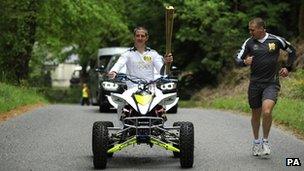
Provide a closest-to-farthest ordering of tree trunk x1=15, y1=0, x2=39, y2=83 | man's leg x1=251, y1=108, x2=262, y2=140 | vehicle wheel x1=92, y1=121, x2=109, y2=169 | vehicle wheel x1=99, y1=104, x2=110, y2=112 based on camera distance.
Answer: vehicle wheel x1=92, y1=121, x2=109, y2=169 → man's leg x1=251, y1=108, x2=262, y2=140 → vehicle wheel x1=99, y1=104, x2=110, y2=112 → tree trunk x1=15, y1=0, x2=39, y2=83

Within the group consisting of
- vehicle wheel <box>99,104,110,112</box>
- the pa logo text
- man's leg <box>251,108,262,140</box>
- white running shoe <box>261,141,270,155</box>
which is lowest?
vehicle wheel <box>99,104,110,112</box>

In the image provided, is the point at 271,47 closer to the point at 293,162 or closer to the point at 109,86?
the point at 293,162

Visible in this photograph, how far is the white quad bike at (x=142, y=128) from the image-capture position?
9289mm

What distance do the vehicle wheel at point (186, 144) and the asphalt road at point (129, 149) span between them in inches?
8.6

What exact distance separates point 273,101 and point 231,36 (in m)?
20.2

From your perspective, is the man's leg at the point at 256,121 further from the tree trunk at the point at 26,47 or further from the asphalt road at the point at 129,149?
the tree trunk at the point at 26,47

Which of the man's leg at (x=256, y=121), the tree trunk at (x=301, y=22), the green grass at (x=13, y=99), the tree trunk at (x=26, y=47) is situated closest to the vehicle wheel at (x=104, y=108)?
the green grass at (x=13, y=99)

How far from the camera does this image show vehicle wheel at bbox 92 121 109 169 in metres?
9.17

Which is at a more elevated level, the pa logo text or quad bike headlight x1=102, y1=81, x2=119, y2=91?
→ quad bike headlight x1=102, y1=81, x2=119, y2=91

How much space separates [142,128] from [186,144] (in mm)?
648

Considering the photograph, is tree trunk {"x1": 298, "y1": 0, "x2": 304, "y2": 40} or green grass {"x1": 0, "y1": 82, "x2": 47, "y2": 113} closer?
green grass {"x1": 0, "y1": 82, "x2": 47, "y2": 113}

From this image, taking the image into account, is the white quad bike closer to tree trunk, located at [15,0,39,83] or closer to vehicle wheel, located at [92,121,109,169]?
vehicle wheel, located at [92,121,109,169]

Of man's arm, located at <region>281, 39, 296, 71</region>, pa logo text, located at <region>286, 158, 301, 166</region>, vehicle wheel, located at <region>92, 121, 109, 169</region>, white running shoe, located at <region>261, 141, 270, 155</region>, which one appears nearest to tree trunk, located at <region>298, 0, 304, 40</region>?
man's arm, located at <region>281, 39, 296, 71</region>

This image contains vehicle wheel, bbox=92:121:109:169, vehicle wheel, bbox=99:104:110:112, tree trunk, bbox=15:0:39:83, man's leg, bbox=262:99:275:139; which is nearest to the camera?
vehicle wheel, bbox=92:121:109:169
